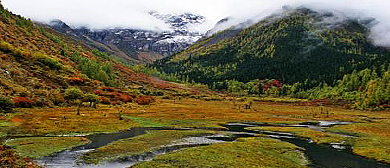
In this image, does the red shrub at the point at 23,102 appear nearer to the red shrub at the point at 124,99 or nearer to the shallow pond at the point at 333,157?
the red shrub at the point at 124,99

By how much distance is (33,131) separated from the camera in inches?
1992

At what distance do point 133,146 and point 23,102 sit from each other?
1906 inches

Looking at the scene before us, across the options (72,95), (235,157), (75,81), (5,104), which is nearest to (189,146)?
(235,157)

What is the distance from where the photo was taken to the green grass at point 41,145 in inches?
1433

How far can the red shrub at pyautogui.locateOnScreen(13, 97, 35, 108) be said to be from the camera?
76.6m

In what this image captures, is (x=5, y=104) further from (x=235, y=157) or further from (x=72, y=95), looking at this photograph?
(x=235, y=157)

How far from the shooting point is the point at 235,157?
129 feet

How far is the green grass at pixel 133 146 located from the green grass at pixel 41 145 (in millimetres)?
4546

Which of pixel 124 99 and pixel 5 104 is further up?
pixel 124 99

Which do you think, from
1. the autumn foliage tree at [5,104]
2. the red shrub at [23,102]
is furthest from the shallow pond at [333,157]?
the red shrub at [23,102]

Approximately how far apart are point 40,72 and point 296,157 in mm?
106963

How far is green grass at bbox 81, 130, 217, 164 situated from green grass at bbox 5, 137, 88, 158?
14.9ft

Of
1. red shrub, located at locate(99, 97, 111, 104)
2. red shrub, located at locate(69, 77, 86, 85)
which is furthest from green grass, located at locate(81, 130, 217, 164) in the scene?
red shrub, located at locate(69, 77, 86, 85)

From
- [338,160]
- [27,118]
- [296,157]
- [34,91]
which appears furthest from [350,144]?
[34,91]
